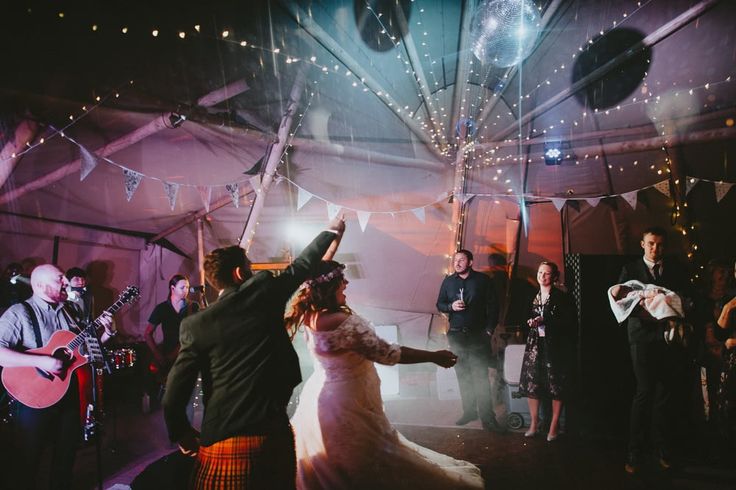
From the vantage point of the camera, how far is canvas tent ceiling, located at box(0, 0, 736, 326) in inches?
157

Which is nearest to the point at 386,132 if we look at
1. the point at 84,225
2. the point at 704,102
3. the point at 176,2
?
the point at 176,2

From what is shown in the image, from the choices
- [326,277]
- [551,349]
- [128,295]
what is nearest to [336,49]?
[326,277]

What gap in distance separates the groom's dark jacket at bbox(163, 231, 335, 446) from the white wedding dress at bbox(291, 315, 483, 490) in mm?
773

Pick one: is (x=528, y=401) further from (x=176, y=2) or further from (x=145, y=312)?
(x=145, y=312)

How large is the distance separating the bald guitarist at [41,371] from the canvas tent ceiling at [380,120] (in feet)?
5.40

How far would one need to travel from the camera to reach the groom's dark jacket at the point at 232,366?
1.76 m

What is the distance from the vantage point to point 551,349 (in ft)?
13.8

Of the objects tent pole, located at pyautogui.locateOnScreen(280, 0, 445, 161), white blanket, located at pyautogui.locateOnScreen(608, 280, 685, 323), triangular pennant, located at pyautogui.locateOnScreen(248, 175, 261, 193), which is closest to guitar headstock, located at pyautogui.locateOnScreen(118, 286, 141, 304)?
triangular pennant, located at pyautogui.locateOnScreen(248, 175, 261, 193)

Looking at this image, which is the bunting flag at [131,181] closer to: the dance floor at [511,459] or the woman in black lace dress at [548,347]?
the dance floor at [511,459]

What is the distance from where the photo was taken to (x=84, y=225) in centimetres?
687

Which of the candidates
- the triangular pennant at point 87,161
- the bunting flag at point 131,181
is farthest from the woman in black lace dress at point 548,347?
the triangular pennant at point 87,161

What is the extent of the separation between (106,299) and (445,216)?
630 cm

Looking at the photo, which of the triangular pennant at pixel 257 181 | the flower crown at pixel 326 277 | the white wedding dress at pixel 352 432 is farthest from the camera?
the triangular pennant at pixel 257 181

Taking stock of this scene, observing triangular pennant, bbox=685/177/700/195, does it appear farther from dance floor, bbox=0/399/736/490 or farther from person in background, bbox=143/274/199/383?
person in background, bbox=143/274/199/383
